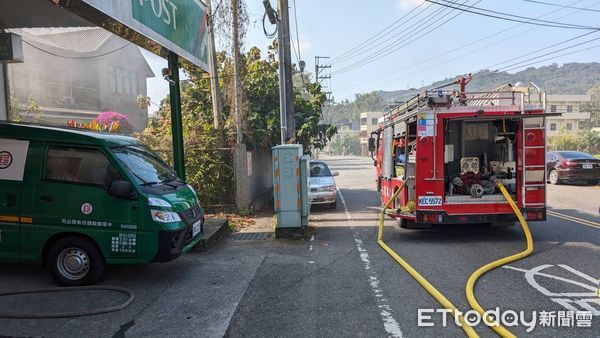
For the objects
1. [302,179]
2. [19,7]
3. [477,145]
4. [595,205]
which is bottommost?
[595,205]

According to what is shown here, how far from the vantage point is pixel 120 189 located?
5.38m

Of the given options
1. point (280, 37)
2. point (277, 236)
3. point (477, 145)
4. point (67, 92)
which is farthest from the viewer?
point (67, 92)

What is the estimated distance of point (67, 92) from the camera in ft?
65.0

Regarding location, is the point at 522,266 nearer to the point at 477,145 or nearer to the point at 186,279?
the point at 477,145

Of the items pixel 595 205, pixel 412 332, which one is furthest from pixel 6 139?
pixel 595 205

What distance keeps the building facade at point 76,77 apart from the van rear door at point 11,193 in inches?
318

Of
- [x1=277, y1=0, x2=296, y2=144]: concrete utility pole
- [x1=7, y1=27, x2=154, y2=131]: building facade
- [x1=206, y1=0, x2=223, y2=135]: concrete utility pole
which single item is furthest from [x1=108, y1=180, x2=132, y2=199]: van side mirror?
[x1=7, y1=27, x2=154, y2=131]: building facade

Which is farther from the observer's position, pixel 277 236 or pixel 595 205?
pixel 595 205

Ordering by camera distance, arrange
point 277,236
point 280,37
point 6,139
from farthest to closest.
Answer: point 280,37, point 277,236, point 6,139

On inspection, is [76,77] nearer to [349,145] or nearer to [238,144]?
[238,144]

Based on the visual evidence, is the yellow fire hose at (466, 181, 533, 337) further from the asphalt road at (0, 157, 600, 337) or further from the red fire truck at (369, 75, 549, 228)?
the red fire truck at (369, 75, 549, 228)

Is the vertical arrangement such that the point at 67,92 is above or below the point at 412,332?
above

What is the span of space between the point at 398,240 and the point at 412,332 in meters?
4.21

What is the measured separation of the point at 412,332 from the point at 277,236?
4793 millimetres
